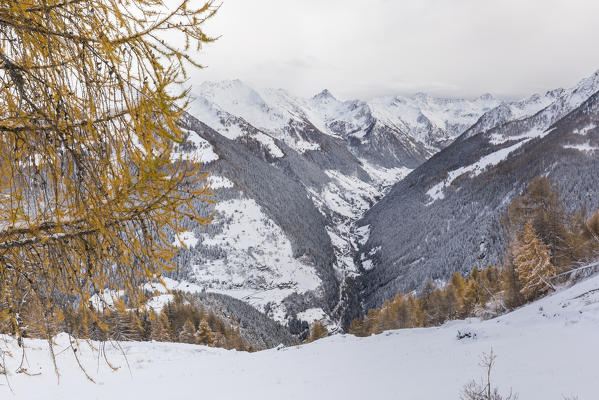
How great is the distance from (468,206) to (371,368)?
141m

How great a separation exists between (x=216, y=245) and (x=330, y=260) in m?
50.9

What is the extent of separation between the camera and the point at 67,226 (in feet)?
8.36

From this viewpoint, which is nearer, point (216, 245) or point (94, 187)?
point (94, 187)

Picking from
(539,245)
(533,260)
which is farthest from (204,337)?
(539,245)

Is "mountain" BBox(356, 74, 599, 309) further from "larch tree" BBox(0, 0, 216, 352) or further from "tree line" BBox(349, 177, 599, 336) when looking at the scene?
"larch tree" BBox(0, 0, 216, 352)

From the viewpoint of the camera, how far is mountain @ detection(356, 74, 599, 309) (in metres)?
102

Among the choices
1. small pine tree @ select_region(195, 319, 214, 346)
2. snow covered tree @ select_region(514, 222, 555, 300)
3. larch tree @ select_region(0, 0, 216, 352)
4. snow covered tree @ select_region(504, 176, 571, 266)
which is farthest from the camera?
small pine tree @ select_region(195, 319, 214, 346)

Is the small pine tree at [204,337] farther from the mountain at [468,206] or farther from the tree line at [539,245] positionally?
the mountain at [468,206]

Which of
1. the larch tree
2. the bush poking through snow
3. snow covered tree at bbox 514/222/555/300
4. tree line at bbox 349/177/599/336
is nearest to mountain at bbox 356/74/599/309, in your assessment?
tree line at bbox 349/177/599/336

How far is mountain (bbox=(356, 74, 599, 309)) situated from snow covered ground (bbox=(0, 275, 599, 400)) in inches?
3218

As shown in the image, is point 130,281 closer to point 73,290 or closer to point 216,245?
point 73,290

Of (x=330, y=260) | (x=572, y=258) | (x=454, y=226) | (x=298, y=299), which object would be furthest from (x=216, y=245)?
(x=572, y=258)

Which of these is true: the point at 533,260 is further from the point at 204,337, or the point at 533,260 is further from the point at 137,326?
the point at 204,337

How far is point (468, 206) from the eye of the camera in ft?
456
